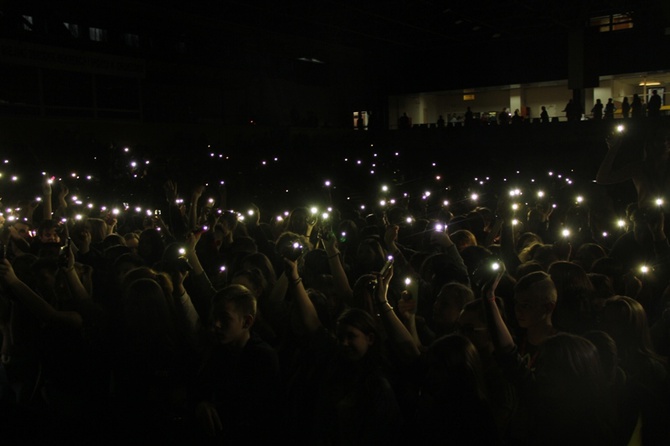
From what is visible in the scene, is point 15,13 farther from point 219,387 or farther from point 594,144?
point 219,387

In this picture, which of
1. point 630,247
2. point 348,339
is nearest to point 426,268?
point 630,247

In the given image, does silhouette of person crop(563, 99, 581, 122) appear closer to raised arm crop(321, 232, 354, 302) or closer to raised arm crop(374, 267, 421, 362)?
raised arm crop(321, 232, 354, 302)

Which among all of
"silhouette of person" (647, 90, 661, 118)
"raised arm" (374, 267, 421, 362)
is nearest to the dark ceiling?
"silhouette of person" (647, 90, 661, 118)

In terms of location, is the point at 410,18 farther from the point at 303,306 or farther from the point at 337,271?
the point at 303,306

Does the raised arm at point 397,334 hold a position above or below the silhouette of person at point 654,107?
below

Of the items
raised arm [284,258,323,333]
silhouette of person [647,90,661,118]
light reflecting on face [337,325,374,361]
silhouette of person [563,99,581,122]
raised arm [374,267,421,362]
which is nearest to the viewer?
light reflecting on face [337,325,374,361]

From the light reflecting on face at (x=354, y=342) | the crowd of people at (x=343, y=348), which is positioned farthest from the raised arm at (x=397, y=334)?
the light reflecting on face at (x=354, y=342)

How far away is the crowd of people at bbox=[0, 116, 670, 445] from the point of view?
2.76m

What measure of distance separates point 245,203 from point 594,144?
37.4 feet

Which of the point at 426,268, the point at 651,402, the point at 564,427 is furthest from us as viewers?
the point at 426,268

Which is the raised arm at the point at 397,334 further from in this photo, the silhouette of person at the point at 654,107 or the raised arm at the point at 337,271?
the silhouette of person at the point at 654,107

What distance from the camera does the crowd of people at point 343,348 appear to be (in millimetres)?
2760

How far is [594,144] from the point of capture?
18.3 meters

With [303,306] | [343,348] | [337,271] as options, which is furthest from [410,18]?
[343,348]
